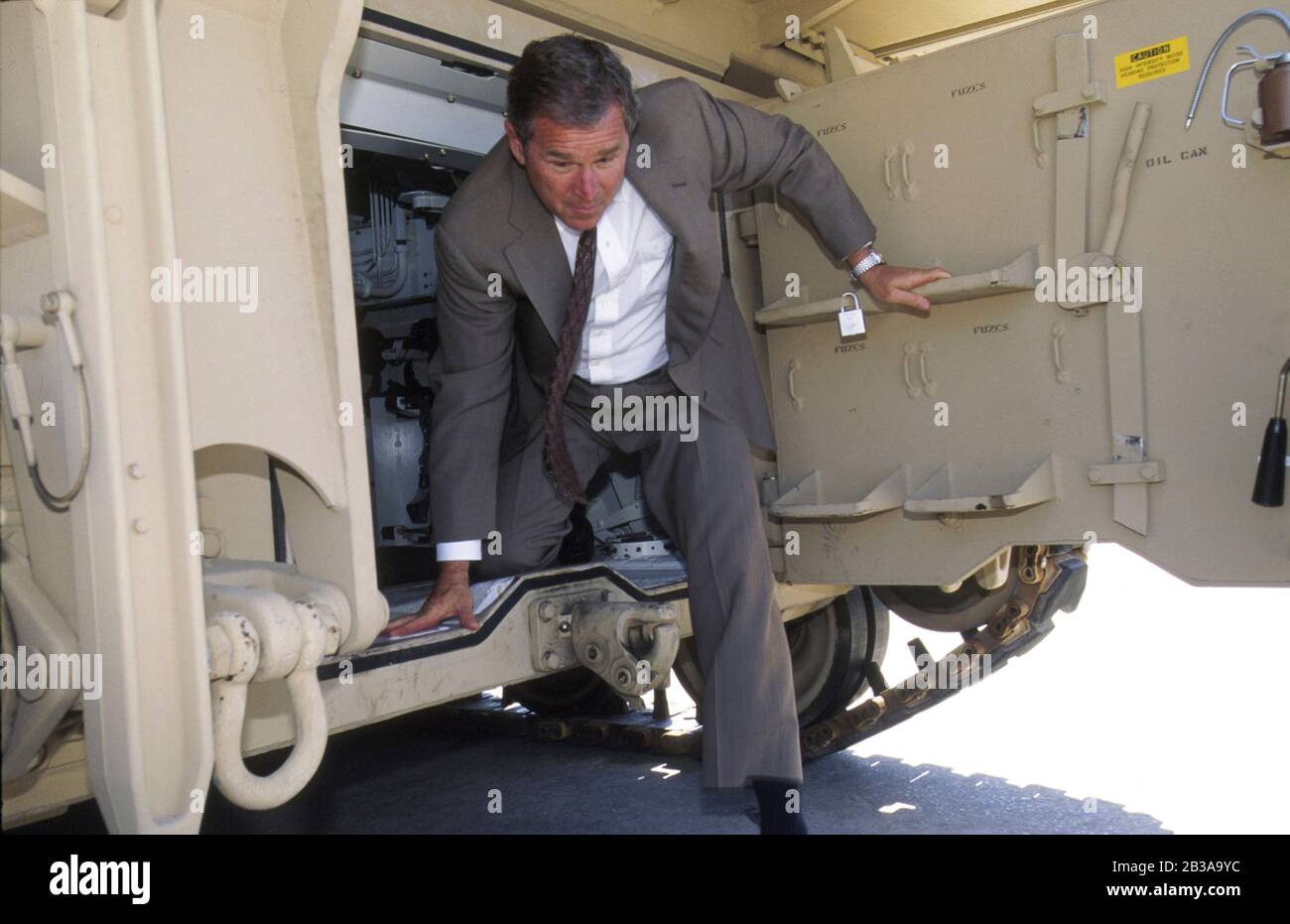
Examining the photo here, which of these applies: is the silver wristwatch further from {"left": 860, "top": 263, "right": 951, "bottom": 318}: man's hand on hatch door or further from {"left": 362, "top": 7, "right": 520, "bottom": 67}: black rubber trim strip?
{"left": 362, "top": 7, "right": 520, "bottom": 67}: black rubber trim strip

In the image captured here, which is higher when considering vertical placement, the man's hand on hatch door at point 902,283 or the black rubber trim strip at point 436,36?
the black rubber trim strip at point 436,36

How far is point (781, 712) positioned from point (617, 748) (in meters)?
1.84

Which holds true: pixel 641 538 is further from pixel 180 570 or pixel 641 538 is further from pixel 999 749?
pixel 180 570

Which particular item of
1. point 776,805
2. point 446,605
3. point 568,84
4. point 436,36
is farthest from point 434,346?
point 776,805

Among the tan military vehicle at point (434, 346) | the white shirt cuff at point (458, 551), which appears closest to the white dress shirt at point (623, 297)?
the white shirt cuff at point (458, 551)

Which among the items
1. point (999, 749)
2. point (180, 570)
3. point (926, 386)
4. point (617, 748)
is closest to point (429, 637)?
point (180, 570)

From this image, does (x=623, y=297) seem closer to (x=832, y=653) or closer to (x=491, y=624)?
(x=491, y=624)

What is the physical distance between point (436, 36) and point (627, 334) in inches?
34.9

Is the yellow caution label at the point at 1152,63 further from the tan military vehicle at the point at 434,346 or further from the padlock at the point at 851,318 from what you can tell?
the padlock at the point at 851,318

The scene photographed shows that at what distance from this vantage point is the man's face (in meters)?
2.71

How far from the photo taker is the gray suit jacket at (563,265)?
2.95 metres

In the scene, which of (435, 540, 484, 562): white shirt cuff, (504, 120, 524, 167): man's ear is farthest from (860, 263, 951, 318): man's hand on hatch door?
(435, 540, 484, 562): white shirt cuff

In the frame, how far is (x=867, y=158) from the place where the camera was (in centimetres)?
327

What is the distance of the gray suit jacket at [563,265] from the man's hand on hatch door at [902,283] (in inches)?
4.0
